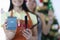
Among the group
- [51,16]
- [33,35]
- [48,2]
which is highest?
[48,2]

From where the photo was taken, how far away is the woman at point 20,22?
1439mm

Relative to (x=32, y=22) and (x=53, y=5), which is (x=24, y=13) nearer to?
(x=32, y=22)

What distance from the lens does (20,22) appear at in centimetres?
145

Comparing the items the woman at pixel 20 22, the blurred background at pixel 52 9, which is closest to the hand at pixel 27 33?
the woman at pixel 20 22

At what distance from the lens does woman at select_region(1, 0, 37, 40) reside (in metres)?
1.44

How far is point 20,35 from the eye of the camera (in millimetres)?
1439

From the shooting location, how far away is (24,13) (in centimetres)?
147

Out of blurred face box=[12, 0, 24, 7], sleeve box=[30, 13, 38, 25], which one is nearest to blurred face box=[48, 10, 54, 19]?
sleeve box=[30, 13, 38, 25]

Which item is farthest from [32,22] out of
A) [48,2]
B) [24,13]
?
[48,2]

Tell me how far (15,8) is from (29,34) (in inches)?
9.0

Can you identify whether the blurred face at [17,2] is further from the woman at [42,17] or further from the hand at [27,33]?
the hand at [27,33]

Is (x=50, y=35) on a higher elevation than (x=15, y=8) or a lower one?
lower

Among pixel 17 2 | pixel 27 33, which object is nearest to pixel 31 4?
pixel 17 2

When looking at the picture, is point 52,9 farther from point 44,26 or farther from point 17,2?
point 17,2
